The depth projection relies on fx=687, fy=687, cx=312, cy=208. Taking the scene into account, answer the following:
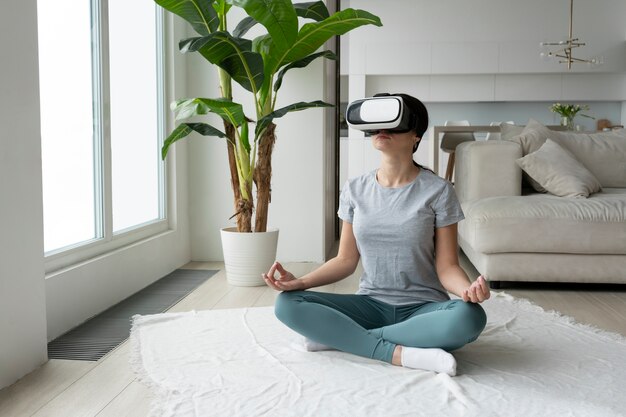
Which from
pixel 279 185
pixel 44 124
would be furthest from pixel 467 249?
pixel 44 124

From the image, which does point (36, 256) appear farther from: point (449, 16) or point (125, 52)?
point (449, 16)

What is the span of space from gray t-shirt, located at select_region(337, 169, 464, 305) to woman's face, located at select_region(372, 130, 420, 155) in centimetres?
12

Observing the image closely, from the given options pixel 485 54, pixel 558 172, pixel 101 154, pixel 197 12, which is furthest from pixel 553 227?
pixel 485 54

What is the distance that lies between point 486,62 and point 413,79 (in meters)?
0.97

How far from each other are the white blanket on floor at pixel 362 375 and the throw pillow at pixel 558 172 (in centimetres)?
123

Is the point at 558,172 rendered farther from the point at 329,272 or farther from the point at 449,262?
the point at 329,272

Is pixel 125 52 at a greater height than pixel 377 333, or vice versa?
pixel 125 52

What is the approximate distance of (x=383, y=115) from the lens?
1978 mm

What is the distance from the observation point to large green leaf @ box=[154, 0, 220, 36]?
3121mm

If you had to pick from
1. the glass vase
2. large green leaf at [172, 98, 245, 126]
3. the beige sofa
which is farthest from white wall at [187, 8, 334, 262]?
the glass vase

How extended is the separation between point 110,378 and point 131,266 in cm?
124

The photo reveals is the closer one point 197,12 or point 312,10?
point 197,12

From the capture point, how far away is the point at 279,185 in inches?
158

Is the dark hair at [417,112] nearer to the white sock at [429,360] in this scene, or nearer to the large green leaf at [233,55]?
the white sock at [429,360]
